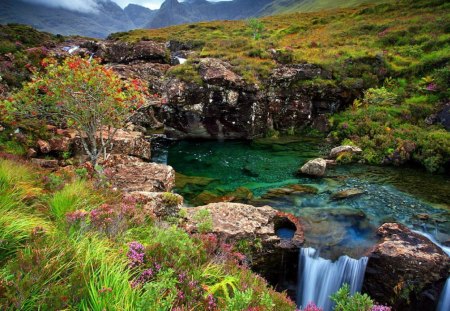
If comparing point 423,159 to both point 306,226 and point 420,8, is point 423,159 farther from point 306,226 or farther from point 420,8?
point 420,8

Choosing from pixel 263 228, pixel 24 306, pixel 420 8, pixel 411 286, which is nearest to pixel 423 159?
pixel 411 286

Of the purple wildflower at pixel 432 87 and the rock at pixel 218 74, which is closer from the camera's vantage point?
the purple wildflower at pixel 432 87

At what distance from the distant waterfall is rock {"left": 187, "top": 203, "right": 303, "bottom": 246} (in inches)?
36.6

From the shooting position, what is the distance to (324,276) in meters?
10.7

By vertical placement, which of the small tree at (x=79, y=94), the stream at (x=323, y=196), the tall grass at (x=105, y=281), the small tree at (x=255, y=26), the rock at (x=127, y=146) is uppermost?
the small tree at (x=255, y=26)

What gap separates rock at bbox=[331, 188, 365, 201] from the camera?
50.6ft

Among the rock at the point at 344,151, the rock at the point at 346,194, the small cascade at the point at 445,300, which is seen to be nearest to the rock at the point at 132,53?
the rock at the point at 344,151

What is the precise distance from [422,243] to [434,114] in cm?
1888

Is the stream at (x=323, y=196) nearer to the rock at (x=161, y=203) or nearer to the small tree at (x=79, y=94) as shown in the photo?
the rock at (x=161, y=203)

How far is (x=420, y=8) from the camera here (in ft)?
159

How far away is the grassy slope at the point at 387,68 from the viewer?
22.4 metres

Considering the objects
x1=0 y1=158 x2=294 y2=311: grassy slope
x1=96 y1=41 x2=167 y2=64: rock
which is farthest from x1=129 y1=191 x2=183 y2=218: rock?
x1=96 y1=41 x2=167 y2=64: rock

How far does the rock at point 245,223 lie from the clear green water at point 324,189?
1.40 metres

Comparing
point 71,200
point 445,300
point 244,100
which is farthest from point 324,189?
point 244,100
